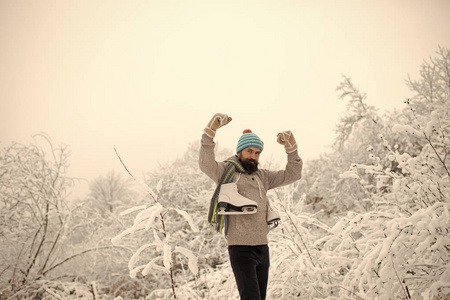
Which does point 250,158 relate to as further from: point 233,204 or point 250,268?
point 250,268

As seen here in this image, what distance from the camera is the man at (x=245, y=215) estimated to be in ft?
6.11

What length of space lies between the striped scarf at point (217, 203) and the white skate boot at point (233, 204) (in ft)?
0.37

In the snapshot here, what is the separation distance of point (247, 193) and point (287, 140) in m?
0.67

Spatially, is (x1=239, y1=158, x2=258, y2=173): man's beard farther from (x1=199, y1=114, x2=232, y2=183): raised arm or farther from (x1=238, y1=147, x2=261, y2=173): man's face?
(x1=199, y1=114, x2=232, y2=183): raised arm

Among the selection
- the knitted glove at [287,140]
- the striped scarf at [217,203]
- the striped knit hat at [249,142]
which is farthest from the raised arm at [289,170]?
the striped scarf at [217,203]

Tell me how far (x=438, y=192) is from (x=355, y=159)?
29.0 feet

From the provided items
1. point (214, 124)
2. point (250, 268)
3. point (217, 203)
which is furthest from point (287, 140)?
point (250, 268)

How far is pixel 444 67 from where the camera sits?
8336 mm

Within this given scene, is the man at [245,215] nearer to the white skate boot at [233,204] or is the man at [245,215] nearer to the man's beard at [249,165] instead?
the man's beard at [249,165]

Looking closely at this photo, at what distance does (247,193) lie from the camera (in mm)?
2176

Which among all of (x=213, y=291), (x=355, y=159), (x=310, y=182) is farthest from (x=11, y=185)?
(x=310, y=182)

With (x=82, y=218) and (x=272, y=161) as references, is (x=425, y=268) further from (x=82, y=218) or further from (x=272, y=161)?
(x=272, y=161)

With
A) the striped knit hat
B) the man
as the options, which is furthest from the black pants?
the striped knit hat

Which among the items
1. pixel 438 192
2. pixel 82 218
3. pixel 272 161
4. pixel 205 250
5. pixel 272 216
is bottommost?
pixel 205 250
